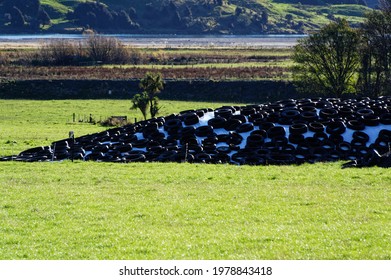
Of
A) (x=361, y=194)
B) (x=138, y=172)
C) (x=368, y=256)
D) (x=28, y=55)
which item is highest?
(x=368, y=256)

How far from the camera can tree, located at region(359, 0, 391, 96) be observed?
250 feet

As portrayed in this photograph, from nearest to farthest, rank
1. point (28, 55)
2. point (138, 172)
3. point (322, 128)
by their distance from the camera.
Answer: point (138, 172) < point (322, 128) < point (28, 55)

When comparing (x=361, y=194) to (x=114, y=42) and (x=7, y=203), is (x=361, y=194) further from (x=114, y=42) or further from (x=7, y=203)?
(x=114, y=42)

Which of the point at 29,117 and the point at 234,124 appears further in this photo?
the point at 29,117

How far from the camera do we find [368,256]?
1420cm

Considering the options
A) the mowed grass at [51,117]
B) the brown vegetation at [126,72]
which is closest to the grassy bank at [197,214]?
the mowed grass at [51,117]

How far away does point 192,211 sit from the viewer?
800 inches

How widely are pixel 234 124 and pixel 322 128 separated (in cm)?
529

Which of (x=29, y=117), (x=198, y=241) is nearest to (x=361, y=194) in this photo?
(x=198, y=241)

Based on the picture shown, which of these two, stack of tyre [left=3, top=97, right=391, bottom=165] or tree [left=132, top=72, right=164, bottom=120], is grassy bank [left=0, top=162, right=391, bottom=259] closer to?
stack of tyre [left=3, top=97, right=391, bottom=165]

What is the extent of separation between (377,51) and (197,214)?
2427 inches

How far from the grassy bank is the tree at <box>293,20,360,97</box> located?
46560 millimetres

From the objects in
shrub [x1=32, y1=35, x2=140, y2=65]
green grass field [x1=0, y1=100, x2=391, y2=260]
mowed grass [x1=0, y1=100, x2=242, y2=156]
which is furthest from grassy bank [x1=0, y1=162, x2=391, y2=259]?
shrub [x1=32, y1=35, x2=140, y2=65]

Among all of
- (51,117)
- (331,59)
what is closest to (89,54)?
(51,117)
